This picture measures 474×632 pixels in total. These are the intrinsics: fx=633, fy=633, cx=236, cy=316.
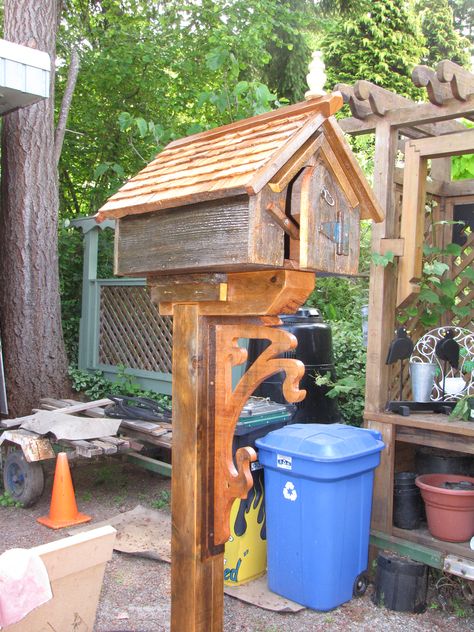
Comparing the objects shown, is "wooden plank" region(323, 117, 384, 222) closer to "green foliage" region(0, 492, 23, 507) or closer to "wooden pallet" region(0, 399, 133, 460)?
"wooden pallet" region(0, 399, 133, 460)

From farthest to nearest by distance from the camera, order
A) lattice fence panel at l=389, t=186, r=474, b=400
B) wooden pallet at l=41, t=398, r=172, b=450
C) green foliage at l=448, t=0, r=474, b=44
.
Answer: green foliage at l=448, t=0, r=474, b=44
wooden pallet at l=41, t=398, r=172, b=450
lattice fence panel at l=389, t=186, r=474, b=400

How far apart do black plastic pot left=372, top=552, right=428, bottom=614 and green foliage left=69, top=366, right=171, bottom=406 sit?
428 cm

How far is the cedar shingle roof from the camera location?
6.51 feet

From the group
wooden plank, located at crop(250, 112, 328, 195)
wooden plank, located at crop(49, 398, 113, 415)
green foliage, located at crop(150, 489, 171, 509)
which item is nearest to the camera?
wooden plank, located at crop(250, 112, 328, 195)

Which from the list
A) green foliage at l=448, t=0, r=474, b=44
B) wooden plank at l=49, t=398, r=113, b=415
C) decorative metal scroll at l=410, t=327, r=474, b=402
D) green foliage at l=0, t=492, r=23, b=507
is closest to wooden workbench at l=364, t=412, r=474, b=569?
decorative metal scroll at l=410, t=327, r=474, b=402

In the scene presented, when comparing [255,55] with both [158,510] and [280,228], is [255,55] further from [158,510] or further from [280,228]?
[280,228]

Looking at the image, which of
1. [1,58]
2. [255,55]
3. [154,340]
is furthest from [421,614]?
[255,55]

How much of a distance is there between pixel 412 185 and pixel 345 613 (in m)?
2.55

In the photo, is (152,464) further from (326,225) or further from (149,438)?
(326,225)

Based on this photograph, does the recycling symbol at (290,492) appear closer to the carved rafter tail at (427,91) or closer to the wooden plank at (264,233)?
the wooden plank at (264,233)

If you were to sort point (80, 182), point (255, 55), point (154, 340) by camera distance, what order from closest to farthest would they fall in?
point (154, 340), point (255, 55), point (80, 182)

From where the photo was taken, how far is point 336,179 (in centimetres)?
224

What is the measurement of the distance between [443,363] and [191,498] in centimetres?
270

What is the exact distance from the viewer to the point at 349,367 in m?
6.20
